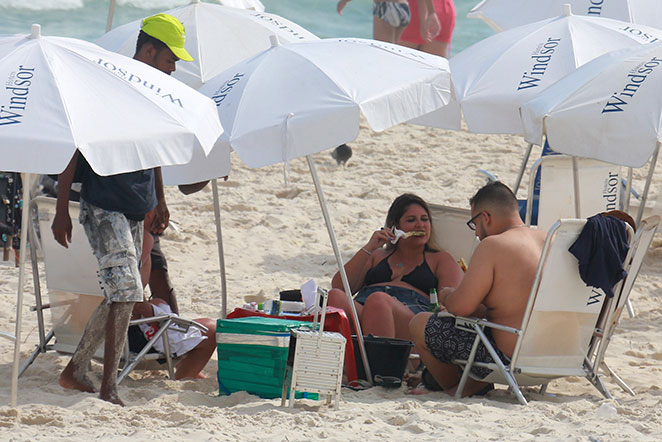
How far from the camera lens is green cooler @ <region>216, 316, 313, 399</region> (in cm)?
424

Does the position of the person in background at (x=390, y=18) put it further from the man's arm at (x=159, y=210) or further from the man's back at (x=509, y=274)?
the man's back at (x=509, y=274)

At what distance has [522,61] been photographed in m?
5.41

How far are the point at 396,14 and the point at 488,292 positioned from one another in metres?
5.07

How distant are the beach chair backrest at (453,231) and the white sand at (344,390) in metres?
0.97

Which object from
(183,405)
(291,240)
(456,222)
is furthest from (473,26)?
(183,405)

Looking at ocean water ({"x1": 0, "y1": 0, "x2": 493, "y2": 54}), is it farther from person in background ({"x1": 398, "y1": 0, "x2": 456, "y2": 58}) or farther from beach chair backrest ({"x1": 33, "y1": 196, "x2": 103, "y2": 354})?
beach chair backrest ({"x1": 33, "y1": 196, "x2": 103, "y2": 354})

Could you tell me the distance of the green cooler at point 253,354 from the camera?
4.24 metres

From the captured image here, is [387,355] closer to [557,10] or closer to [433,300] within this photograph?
[433,300]

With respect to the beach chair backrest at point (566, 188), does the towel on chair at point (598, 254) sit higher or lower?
lower

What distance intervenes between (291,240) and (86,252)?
315 centimetres

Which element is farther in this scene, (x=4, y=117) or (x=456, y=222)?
(x=456, y=222)

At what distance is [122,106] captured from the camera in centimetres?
372

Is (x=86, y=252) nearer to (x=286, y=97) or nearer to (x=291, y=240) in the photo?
(x=286, y=97)

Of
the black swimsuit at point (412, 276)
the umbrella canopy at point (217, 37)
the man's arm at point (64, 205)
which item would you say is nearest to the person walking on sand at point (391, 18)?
the umbrella canopy at point (217, 37)
